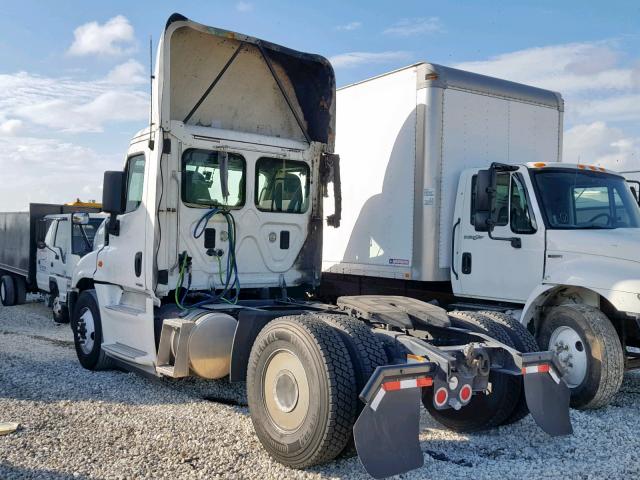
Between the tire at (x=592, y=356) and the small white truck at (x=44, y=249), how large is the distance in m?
9.50

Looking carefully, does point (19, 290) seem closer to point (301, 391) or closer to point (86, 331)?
point (86, 331)

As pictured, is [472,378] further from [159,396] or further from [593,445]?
[159,396]

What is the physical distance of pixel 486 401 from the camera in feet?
16.4

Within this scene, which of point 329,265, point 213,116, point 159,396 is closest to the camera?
point 159,396

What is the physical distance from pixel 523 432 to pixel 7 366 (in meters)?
5.76

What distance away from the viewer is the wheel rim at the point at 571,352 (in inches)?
241

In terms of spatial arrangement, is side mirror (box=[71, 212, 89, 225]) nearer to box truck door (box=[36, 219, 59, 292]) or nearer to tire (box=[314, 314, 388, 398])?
box truck door (box=[36, 219, 59, 292])

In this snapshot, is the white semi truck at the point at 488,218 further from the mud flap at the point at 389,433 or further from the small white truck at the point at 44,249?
the small white truck at the point at 44,249

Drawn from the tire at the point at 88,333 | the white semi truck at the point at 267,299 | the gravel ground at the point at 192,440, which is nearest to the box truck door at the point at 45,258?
the white semi truck at the point at 267,299

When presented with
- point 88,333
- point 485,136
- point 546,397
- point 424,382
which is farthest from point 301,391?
point 485,136

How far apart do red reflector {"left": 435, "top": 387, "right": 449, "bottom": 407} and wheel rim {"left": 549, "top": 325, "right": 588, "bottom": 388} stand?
2494 mm

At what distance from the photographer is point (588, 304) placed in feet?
21.7

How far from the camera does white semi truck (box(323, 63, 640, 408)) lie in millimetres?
6266

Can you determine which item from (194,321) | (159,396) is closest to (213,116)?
(194,321)
